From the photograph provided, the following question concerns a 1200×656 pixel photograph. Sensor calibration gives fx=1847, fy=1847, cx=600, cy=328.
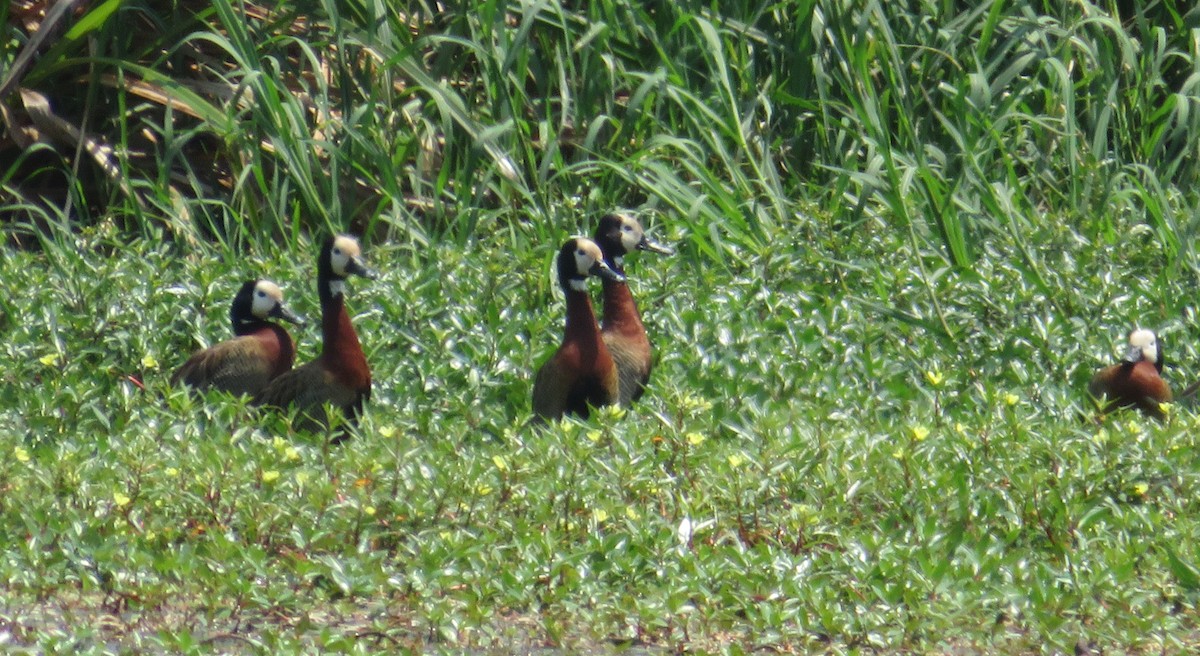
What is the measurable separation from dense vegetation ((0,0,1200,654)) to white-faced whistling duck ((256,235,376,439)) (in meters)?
0.15

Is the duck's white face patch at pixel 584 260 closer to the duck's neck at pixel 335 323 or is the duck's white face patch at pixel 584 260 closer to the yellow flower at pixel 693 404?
the duck's neck at pixel 335 323

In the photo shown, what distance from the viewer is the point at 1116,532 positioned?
15.3 feet

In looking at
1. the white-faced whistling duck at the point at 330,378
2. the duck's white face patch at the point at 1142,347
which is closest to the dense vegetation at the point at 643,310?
the white-faced whistling duck at the point at 330,378

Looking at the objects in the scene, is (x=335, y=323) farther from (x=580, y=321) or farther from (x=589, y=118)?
(x=589, y=118)

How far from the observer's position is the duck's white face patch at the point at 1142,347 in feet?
20.6

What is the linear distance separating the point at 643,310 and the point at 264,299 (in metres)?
1.43

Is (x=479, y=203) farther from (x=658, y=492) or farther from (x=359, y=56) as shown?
(x=658, y=492)

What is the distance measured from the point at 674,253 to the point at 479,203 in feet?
2.89

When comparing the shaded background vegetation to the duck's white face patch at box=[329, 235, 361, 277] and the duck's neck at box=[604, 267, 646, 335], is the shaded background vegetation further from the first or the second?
the duck's white face patch at box=[329, 235, 361, 277]

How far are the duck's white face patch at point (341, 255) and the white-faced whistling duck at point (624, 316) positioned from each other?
917 millimetres

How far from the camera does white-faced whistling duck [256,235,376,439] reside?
5.95 metres

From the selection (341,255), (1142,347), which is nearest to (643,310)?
(341,255)

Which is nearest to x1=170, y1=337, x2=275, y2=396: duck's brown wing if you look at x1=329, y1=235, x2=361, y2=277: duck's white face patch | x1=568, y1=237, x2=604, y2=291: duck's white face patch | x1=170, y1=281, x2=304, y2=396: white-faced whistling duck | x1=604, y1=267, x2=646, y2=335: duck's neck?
x1=170, y1=281, x2=304, y2=396: white-faced whistling duck

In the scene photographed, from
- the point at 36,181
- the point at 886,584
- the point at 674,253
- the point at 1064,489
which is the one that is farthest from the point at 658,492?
the point at 36,181
